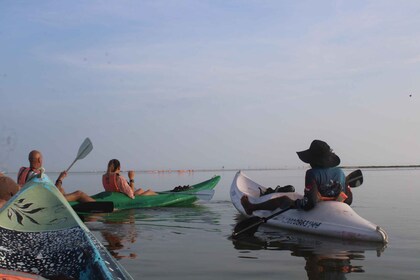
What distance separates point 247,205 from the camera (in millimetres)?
11180

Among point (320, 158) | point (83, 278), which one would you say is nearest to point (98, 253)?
point (83, 278)

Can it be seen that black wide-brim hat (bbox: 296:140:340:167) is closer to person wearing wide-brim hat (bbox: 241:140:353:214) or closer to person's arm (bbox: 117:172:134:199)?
person wearing wide-brim hat (bbox: 241:140:353:214)

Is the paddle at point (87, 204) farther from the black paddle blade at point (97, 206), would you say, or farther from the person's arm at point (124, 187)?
the person's arm at point (124, 187)

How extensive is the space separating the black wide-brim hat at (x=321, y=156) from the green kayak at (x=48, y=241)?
507 cm

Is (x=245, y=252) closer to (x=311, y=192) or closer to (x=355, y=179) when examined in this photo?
(x=311, y=192)

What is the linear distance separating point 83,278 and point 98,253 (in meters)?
0.26

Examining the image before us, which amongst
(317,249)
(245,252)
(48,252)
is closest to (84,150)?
(245,252)

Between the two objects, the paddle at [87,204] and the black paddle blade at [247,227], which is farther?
the paddle at [87,204]

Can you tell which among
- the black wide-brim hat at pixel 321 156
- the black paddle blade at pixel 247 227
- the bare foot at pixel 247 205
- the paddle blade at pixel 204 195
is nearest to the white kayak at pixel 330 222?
the bare foot at pixel 247 205

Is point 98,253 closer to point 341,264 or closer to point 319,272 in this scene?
point 319,272

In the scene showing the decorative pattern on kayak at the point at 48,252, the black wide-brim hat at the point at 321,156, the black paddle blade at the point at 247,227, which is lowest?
the black paddle blade at the point at 247,227

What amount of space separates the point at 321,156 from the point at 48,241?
5552 millimetres

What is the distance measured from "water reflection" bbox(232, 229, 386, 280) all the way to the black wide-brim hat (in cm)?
137

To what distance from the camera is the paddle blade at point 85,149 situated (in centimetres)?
1014
